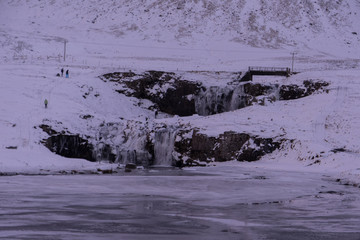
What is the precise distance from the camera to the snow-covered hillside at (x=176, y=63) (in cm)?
3994

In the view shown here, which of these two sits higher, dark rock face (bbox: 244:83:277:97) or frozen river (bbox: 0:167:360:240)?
dark rock face (bbox: 244:83:277:97)

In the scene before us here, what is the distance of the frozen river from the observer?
543 inches

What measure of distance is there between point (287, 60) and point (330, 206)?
63929 mm

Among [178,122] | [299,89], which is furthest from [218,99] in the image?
[178,122]

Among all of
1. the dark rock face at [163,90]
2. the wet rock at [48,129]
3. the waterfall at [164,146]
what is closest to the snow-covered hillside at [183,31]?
the dark rock face at [163,90]

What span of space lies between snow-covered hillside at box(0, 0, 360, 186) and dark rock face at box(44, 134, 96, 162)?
34.2 inches

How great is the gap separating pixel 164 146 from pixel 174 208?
2526 cm

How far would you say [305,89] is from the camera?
54656mm

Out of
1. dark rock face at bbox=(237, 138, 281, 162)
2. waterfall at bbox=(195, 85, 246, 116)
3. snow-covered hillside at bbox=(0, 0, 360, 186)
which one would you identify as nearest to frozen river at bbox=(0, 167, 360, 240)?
snow-covered hillside at bbox=(0, 0, 360, 186)

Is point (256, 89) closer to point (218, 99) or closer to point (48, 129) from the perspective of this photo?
point (218, 99)

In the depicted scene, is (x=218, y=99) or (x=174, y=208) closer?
(x=174, y=208)

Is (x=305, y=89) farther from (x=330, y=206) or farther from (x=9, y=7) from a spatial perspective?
(x=9, y=7)

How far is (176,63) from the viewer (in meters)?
74.5

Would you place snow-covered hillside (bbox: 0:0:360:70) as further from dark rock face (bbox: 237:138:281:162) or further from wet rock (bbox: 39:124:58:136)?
wet rock (bbox: 39:124:58:136)
